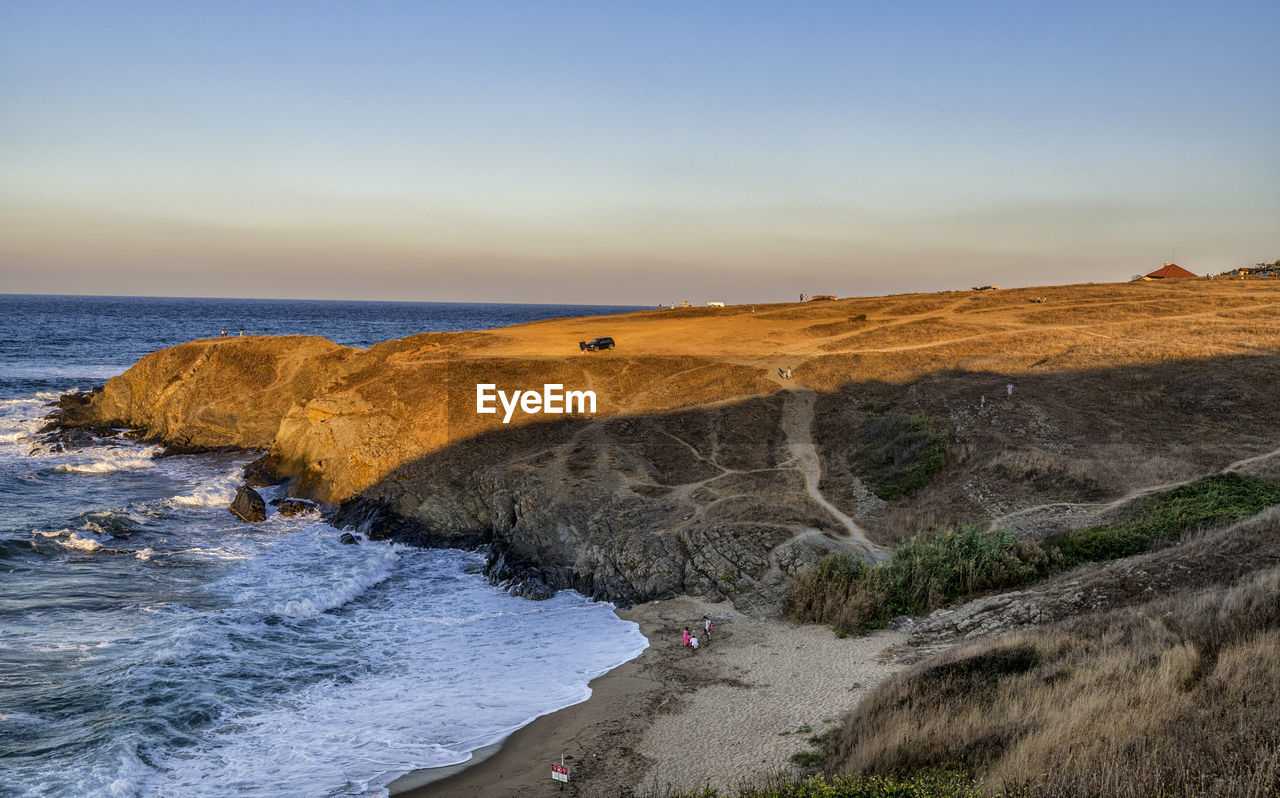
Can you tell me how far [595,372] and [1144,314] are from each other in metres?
54.9

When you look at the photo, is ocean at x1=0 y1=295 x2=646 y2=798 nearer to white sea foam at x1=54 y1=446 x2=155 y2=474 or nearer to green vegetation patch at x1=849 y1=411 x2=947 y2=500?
white sea foam at x1=54 y1=446 x2=155 y2=474

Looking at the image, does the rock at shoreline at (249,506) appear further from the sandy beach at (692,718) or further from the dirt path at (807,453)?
the dirt path at (807,453)

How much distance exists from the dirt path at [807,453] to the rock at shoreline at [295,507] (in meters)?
28.8

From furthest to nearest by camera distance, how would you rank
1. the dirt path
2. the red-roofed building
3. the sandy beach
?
the red-roofed building
the dirt path
the sandy beach

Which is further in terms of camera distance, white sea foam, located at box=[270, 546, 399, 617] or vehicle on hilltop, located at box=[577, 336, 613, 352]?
vehicle on hilltop, located at box=[577, 336, 613, 352]

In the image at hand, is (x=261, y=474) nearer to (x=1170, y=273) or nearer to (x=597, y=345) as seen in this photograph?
(x=597, y=345)

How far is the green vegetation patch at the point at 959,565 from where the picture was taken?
950 inches

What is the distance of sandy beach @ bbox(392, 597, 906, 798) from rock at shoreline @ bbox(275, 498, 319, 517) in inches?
1093

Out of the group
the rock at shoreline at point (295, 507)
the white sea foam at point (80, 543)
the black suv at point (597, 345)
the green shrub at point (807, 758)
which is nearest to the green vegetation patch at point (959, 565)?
the green shrub at point (807, 758)

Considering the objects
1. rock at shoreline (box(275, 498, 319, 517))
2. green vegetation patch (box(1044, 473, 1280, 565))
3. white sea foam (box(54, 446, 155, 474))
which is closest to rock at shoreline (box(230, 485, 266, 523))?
rock at shoreline (box(275, 498, 319, 517))

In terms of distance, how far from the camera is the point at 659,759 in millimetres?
16859

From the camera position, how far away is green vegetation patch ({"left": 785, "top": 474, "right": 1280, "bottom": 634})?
2414 cm

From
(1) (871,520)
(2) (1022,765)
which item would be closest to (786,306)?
(1) (871,520)

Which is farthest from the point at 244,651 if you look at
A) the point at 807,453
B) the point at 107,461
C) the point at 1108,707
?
the point at 107,461
